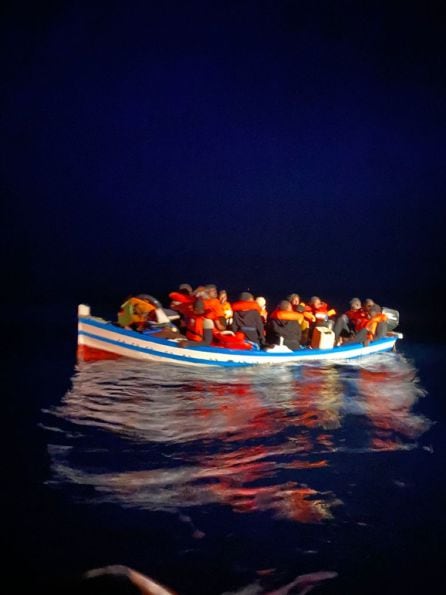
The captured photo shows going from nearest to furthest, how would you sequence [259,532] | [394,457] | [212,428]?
1. [259,532]
2. [394,457]
3. [212,428]

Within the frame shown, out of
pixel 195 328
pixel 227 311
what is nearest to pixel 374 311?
pixel 227 311

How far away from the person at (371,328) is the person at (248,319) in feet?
9.74

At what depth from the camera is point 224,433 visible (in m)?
9.34

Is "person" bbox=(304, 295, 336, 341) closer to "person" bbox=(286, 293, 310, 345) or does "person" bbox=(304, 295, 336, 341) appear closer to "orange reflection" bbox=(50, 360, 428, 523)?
"person" bbox=(286, 293, 310, 345)

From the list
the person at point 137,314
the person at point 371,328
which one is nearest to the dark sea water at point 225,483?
the person at point 137,314

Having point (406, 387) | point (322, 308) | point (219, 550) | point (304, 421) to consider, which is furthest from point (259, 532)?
point (322, 308)

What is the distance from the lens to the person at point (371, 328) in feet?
52.2

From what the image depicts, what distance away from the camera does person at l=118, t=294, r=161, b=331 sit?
1441cm

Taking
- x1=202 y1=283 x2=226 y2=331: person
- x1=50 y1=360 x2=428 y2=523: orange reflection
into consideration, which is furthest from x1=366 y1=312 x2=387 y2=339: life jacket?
x1=202 y1=283 x2=226 y2=331: person

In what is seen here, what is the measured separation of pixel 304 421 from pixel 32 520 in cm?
522

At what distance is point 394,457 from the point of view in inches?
337

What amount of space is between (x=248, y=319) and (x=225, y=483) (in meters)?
7.06

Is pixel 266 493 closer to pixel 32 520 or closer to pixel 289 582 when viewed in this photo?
pixel 289 582

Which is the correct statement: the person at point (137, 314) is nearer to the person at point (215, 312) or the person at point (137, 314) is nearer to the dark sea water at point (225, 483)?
the person at point (215, 312)
